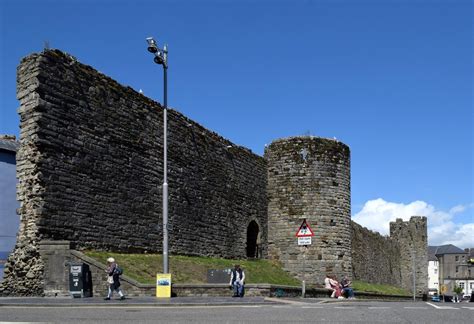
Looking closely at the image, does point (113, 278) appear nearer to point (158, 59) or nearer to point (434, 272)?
point (158, 59)

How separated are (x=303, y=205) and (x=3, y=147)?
49.4 feet

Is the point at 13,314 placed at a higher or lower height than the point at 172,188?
lower

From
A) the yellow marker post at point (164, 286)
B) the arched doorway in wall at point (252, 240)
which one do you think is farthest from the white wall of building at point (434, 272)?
the yellow marker post at point (164, 286)

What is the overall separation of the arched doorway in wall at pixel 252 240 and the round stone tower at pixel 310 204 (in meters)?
0.89

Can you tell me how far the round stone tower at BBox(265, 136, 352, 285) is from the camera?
34250 millimetres

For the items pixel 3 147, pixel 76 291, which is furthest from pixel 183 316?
pixel 3 147

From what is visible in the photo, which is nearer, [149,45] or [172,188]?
[149,45]

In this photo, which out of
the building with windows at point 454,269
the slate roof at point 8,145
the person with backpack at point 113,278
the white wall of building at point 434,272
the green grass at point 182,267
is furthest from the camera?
the white wall of building at point 434,272

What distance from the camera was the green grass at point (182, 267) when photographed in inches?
858

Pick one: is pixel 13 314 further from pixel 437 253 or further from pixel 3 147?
pixel 437 253

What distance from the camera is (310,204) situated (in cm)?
3450

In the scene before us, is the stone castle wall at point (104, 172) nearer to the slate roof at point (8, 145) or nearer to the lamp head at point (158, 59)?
the lamp head at point (158, 59)

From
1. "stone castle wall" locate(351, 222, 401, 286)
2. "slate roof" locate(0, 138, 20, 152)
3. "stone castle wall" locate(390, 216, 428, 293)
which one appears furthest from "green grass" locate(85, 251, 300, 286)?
"stone castle wall" locate(390, 216, 428, 293)

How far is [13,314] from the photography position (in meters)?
13.4
